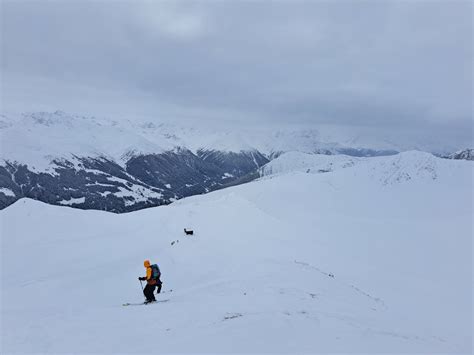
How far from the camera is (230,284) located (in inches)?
750

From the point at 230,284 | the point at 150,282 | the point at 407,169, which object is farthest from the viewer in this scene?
the point at 407,169

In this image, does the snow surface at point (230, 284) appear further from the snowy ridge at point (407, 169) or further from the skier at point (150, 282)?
the snowy ridge at point (407, 169)

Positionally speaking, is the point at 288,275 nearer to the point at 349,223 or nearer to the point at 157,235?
the point at 157,235

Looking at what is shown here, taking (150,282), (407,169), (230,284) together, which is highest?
(407,169)

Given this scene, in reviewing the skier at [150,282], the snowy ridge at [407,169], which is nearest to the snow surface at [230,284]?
the skier at [150,282]

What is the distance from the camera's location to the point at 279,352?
9266 millimetres

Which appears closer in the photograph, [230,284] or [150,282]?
[150,282]

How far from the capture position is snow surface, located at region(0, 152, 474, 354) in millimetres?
10828

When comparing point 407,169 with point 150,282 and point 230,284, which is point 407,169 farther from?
point 150,282

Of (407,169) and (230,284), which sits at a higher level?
(407,169)

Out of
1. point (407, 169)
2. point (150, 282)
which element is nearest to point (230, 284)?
point (150, 282)

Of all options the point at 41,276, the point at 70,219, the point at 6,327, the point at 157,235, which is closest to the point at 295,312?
the point at 6,327

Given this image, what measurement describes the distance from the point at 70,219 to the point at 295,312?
38.7 meters

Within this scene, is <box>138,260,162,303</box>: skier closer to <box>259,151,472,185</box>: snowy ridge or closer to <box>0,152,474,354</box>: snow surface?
<box>0,152,474,354</box>: snow surface
